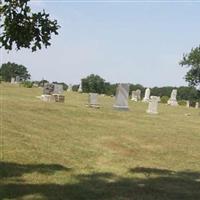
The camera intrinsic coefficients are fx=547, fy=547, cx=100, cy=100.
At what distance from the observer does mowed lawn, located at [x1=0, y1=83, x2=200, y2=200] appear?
10453 mm

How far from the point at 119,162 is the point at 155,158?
1.54 meters

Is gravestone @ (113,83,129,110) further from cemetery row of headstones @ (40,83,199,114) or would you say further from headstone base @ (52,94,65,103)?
headstone base @ (52,94,65,103)

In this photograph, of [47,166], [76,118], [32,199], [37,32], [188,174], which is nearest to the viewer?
[37,32]

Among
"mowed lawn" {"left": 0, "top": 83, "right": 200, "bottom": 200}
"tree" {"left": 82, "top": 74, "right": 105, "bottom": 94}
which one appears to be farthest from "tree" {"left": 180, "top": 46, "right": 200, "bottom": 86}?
"mowed lawn" {"left": 0, "top": 83, "right": 200, "bottom": 200}

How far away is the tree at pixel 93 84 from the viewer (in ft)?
250

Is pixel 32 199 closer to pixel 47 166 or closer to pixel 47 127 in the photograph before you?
pixel 47 166

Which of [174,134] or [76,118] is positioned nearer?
[174,134]

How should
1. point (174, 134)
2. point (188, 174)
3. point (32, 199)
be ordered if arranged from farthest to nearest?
point (174, 134)
point (188, 174)
point (32, 199)

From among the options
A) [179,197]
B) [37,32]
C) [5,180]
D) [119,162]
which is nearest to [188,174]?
[119,162]

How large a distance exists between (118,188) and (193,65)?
46.5m

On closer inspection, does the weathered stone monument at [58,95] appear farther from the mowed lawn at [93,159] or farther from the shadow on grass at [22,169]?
the shadow on grass at [22,169]

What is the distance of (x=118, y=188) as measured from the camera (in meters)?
10.8

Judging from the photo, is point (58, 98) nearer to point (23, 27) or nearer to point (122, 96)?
point (122, 96)

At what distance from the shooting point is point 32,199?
938 cm
